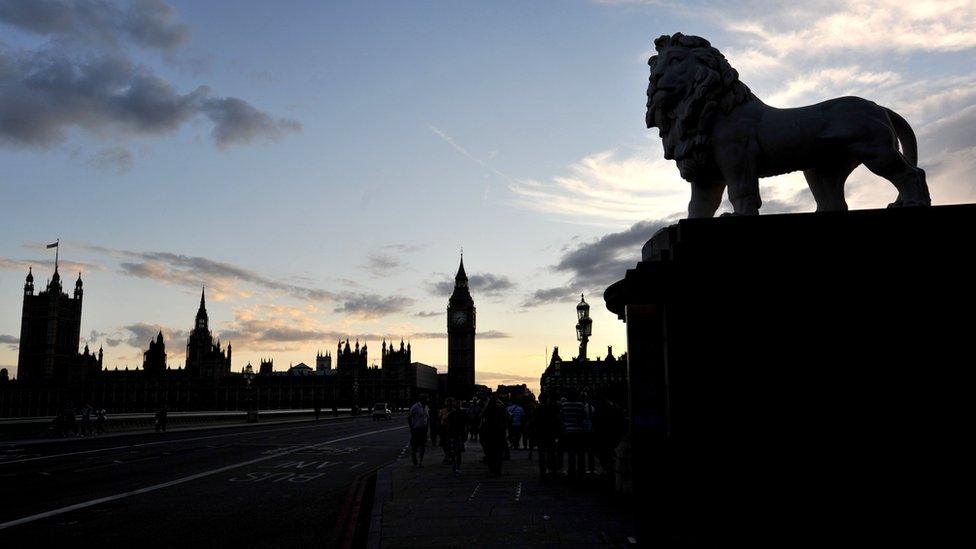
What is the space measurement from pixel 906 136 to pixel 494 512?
23.6 ft

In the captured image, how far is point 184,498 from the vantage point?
44.4ft

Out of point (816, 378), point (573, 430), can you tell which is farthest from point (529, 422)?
point (816, 378)

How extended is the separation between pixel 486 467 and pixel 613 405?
208 inches

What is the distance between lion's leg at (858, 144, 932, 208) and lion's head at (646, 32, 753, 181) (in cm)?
131

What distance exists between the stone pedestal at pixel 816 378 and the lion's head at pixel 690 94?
1.37 m

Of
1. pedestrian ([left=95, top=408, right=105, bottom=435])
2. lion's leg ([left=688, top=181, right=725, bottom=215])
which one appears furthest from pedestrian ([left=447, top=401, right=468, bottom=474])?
pedestrian ([left=95, top=408, right=105, bottom=435])

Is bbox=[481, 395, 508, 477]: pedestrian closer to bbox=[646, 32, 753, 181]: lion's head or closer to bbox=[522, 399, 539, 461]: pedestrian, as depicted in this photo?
bbox=[522, 399, 539, 461]: pedestrian

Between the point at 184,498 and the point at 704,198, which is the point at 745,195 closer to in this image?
the point at 704,198

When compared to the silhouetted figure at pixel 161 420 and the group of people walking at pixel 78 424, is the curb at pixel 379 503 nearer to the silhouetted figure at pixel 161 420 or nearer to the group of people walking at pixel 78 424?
the group of people walking at pixel 78 424

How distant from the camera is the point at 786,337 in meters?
6.25

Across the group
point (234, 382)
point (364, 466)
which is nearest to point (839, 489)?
point (364, 466)

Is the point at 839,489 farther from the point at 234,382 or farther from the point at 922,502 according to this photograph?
the point at 234,382

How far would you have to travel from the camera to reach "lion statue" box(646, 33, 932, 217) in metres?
7.03

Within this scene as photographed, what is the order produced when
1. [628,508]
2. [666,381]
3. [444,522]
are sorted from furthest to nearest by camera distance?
[628,508] < [444,522] < [666,381]
